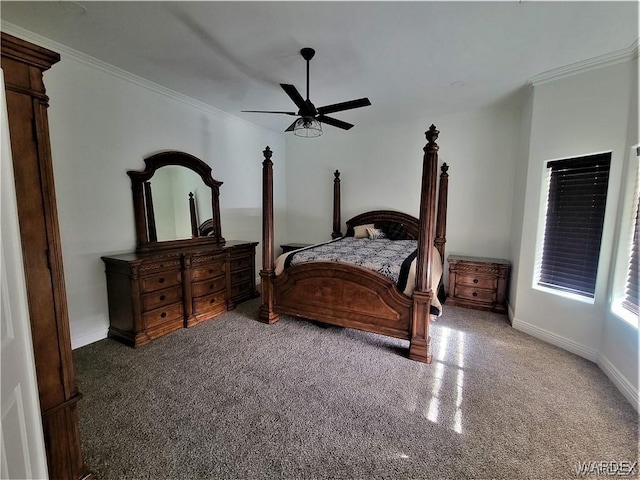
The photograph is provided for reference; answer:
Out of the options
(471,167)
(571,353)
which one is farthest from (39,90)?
(471,167)

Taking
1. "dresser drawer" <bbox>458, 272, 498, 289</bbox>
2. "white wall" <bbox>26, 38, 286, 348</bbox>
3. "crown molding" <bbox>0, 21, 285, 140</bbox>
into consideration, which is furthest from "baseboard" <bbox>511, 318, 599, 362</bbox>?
"crown molding" <bbox>0, 21, 285, 140</bbox>

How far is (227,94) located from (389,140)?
257cm

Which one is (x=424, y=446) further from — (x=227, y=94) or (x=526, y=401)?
(x=227, y=94)

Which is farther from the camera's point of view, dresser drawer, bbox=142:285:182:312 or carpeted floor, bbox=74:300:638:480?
dresser drawer, bbox=142:285:182:312

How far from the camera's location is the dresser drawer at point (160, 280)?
2707 mm

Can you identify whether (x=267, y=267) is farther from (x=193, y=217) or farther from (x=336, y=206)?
(x=336, y=206)

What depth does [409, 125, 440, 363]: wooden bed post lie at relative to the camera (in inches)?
93.6

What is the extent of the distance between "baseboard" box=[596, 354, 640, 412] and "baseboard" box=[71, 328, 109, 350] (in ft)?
14.6

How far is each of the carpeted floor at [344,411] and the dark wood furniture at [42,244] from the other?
433 mm

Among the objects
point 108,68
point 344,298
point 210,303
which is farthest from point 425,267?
point 108,68

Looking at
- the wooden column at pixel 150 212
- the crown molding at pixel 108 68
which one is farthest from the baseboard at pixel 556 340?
the crown molding at pixel 108 68

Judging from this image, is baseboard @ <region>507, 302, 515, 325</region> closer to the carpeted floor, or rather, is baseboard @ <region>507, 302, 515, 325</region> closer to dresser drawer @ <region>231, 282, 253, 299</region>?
the carpeted floor

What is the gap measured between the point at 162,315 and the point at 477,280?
385cm

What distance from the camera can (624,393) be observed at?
1944 mm
